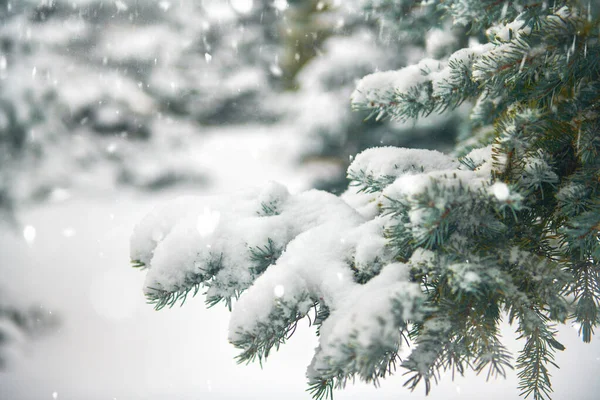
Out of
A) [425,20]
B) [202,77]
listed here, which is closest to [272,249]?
[425,20]

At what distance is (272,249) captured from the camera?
797 mm

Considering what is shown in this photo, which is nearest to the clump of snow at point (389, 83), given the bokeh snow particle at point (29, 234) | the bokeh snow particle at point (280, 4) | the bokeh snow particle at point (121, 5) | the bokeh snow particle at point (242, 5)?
the bokeh snow particle at point (280, 4)

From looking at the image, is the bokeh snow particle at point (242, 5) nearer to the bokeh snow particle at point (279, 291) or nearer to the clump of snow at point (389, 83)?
the clump of snow at point (389, 83)

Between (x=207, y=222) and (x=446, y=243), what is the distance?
0.55 meters

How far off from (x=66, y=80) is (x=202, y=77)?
177 centimetres

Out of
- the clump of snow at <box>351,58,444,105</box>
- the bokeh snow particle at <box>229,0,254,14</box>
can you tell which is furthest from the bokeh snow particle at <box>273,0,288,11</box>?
the clump of snow at <box>351,58,444,105</box>

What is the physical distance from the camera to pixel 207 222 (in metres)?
0.84

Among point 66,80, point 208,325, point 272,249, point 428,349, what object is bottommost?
point 428,349

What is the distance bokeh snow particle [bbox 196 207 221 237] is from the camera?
81 centimetres

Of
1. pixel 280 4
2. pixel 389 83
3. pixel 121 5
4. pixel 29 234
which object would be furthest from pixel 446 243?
pixel 29 234

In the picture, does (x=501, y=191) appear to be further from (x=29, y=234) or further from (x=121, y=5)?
(x=29, y=234)

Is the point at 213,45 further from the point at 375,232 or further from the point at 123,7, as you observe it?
the point at 375,232

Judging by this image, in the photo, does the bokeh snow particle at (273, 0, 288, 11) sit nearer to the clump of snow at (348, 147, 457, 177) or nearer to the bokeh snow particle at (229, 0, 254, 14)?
the bokeh snow particle at (229, 0, 254, 14)

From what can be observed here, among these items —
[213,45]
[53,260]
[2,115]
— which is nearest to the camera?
[213,45]
